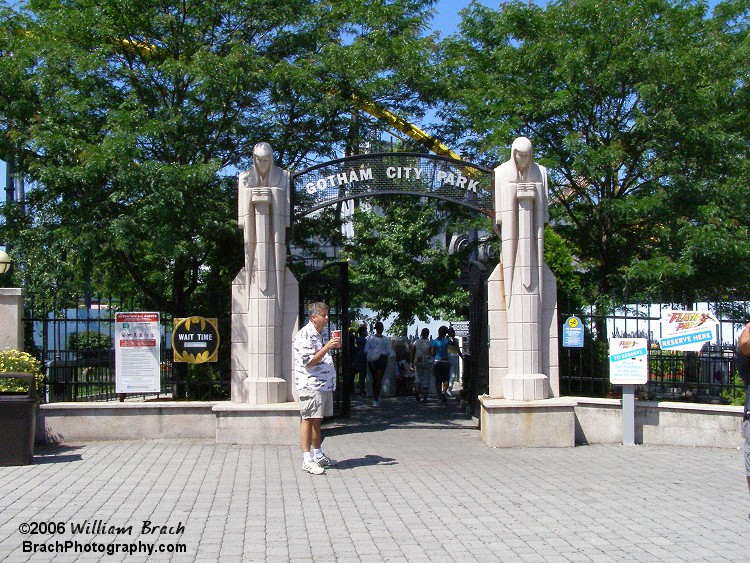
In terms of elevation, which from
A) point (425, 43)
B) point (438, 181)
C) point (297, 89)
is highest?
point (425, 43)

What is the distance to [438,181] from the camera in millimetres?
12430

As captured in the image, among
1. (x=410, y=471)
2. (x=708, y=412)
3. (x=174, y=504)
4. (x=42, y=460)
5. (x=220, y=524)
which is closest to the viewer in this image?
(x=220, y=524)

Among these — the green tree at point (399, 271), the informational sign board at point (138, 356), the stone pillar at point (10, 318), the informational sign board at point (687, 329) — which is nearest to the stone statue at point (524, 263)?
the informational sign board at point (687, 329)

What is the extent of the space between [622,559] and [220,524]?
3242 mm

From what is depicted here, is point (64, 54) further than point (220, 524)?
Yes

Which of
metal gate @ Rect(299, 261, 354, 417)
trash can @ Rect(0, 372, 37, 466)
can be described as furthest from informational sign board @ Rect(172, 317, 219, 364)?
trash can @ Rect(0, 372, 37, 466)

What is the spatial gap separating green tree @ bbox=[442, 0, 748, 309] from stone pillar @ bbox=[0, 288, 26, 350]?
24.9 ft

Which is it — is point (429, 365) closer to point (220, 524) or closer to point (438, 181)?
point (438, 181)

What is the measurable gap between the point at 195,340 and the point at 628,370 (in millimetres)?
6020

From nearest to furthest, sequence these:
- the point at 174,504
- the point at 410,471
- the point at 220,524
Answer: the point at 220,524, the point at 174,504, the point at 410,471

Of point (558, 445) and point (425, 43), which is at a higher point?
point (425, 43)

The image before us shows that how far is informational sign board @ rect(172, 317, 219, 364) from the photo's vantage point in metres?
11.7

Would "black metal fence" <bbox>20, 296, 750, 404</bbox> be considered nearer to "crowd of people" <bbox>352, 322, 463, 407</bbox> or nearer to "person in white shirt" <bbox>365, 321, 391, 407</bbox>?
"crowd of people" <bbox>352, 322, 463, 407</bbox>

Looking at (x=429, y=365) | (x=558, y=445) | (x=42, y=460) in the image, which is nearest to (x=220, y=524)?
(x=42, y=460)
